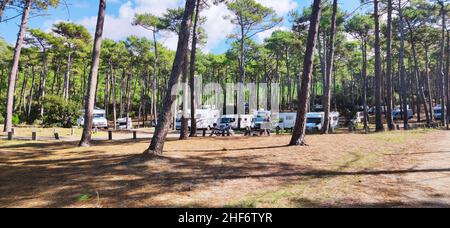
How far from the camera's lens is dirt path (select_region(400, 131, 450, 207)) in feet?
17.8

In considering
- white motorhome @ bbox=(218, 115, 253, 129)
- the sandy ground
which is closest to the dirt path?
the sandy ground

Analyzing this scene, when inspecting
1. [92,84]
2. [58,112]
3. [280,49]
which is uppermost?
[280,49]

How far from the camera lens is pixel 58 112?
3017 centimetres

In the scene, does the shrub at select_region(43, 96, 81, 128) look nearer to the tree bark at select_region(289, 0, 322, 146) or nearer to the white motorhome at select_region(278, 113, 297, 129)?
the white motorhome at select_region(278, 113, 297, 129)

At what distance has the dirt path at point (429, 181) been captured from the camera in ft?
17.8

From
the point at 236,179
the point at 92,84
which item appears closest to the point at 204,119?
the point at 92,84

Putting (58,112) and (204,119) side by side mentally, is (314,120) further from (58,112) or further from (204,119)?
(58,112)

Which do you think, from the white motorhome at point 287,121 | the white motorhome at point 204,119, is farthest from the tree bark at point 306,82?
the white motorhome at point 204,119

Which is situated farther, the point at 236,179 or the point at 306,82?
the point at 306,82

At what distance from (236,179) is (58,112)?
2759 centimetres

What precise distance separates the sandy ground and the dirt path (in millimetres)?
16

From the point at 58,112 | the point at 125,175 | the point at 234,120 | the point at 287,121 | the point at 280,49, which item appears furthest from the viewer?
the point at 280,49

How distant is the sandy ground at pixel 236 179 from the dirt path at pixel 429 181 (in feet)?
0.05

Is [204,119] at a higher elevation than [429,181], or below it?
higher
